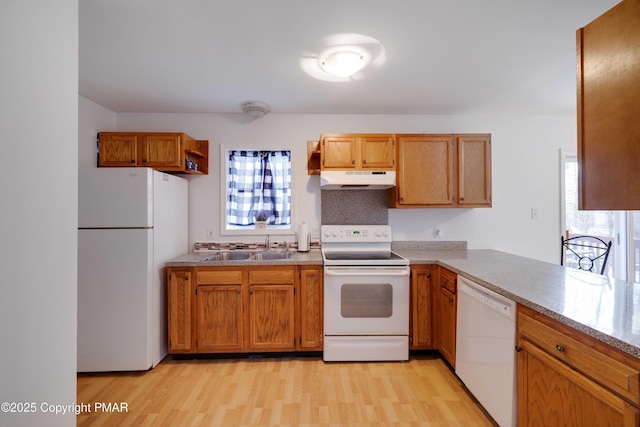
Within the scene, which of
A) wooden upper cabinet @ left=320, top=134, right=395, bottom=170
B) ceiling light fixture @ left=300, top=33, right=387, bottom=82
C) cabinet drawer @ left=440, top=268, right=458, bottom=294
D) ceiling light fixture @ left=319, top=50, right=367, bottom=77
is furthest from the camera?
wooden upper cabinet @ left=320, top=134, right=395, bottom=170

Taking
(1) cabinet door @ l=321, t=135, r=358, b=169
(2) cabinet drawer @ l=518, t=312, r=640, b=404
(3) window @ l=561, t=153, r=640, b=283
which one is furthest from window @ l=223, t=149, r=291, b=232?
(3) window @ l=561, t=153, r=640, b=283

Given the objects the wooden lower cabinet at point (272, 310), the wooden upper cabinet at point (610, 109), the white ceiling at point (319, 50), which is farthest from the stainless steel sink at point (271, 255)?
the wooden upper cabinet at point (610, 109)

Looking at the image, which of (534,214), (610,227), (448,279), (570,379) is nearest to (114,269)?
(448,279)

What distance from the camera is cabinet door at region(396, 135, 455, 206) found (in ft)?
8.83

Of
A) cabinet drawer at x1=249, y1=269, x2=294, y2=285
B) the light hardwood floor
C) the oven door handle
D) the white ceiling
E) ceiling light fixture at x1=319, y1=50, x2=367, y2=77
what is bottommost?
the light hardwood floor

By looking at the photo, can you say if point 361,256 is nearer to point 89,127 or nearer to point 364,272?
point 364,272

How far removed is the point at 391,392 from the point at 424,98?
256cm

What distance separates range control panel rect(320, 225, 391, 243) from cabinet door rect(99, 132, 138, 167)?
6.53ft

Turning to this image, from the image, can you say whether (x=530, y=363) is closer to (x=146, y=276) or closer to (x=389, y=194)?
(x=389, y=194)

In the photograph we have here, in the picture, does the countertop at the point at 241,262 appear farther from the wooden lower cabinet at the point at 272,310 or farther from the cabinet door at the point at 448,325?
the cabinet door at the point at 448,325

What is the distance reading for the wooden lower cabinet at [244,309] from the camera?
2.37 m

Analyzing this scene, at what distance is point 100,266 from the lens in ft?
7.13

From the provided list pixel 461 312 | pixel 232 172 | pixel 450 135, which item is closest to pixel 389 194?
pixel 450 135

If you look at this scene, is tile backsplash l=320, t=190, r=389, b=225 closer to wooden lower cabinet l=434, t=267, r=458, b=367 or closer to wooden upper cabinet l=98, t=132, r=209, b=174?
wooden lower cabinet l=434, t=267, r=458, b=367
